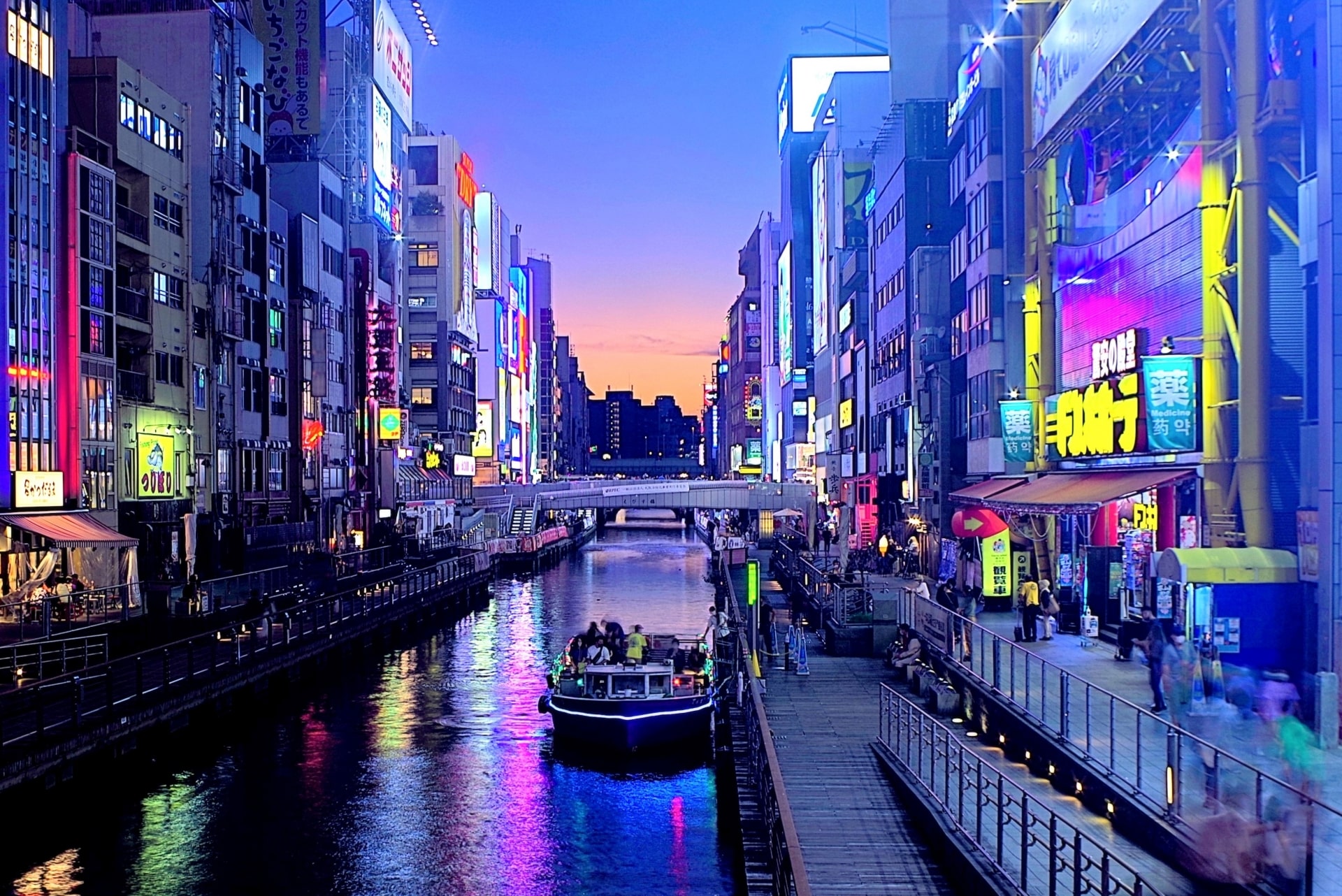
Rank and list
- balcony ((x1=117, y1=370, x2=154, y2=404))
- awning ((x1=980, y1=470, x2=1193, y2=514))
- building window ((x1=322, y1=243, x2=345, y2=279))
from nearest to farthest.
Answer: awning ((x1=980, y1=470, x2=1193, y2=514)), balcony ((x1=117, y1=370, x2=154, y2=404)), building window ((x1=322, y1=243, x2=345, y2=279))

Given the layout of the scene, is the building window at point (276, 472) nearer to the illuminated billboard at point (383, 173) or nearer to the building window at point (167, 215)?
the building window at point (167, 215)

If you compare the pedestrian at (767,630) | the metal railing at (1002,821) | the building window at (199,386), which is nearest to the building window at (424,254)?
the building window at (199,386)

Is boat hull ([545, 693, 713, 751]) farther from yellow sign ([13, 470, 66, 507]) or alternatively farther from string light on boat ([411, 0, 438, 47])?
string light on boat ([411, 0, 438, 47])

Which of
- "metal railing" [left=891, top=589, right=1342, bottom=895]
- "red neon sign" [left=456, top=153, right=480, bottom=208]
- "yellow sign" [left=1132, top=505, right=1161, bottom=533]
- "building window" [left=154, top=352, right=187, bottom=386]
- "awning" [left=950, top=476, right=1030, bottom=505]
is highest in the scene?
"red neon sign" [left=456, top=153, right=480, bottom=208]

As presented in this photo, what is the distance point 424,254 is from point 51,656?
10646 cm

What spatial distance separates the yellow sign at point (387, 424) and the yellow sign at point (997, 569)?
60.6 metres

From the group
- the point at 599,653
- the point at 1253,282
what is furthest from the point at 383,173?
the point at 1253,282

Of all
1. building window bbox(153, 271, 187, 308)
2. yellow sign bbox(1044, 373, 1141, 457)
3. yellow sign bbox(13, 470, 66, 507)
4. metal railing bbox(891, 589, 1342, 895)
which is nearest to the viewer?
metal railing bbox(891, 589, 1342, 895)

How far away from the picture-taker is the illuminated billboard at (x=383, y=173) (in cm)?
10069

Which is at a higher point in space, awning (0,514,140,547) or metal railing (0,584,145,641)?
awning (0,514,140,547)

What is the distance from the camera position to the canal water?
24.4 meters

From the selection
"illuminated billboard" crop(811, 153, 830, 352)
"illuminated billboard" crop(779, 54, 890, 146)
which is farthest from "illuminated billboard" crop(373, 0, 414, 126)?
"illuminated billboard" crop(779, 54, 890, 146)

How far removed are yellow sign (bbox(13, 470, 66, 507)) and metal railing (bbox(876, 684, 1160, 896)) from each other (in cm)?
3128

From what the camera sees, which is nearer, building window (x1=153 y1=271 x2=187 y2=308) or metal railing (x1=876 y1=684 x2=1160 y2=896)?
metal railing (x1=876 y1=684 x2=1160 y2=896)
